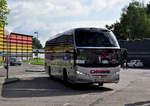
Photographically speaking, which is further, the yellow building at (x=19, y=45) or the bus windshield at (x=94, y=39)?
the yellow building at (x=19, y=45)

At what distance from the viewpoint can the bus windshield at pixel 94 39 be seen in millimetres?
14961

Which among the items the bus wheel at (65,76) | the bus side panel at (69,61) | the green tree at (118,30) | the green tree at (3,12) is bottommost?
the bus wheel at (65,76)

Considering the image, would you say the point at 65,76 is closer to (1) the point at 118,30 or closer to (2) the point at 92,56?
(2) the point at 92,56

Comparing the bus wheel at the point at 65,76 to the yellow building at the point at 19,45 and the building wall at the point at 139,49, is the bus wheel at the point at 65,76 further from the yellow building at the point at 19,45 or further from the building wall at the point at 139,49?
the yellow building at the point at 19,45

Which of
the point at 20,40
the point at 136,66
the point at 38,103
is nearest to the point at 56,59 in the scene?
the point at 38,103

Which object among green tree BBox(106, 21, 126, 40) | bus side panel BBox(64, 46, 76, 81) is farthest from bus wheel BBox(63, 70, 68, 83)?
green tree BBox(106, 21, 126, 40)

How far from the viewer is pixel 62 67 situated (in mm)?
17672

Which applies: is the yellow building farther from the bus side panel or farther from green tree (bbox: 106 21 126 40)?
the bus side panel

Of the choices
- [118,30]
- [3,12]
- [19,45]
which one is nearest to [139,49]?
[19,45]

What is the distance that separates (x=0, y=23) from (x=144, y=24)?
73661 mm

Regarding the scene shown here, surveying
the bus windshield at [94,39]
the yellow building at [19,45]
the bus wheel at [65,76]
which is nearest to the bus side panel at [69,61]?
the bus wheel at [65,76]

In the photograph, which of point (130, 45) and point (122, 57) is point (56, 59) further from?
point (130, 45)

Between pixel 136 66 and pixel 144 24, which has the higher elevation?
pixel 144 24

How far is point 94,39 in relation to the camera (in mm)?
15172
